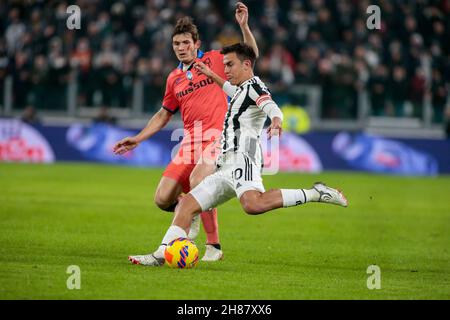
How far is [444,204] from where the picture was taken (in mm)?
19156

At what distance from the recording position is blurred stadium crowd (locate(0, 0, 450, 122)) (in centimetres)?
2686

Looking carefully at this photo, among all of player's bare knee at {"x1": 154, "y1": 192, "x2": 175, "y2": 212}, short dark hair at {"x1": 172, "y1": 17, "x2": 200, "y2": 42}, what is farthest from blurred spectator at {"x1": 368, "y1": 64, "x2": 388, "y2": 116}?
player's bare knee at {"x1": 154, "y1": 192, "x2": 175, "y2": 212}

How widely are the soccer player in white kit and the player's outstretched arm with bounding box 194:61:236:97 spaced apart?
0.17m

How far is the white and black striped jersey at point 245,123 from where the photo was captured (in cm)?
973

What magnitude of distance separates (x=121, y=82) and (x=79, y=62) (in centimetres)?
151

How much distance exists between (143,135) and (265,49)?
17.1 m

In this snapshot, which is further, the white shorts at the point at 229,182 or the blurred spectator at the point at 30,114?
the blurred spectator at the point at 30,114

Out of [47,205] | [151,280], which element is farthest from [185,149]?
[47,205]

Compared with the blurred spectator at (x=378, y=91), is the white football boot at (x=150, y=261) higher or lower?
lower

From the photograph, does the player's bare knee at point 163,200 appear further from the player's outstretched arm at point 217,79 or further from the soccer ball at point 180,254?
the player's outstretched arm at point 217,79

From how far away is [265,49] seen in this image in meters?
27.4

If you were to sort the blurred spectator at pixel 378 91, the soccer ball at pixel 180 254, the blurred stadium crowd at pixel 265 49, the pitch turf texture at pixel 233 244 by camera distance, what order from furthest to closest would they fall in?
the blurred stadium crowd at pixel 265 49 < the blurred spectator at pixel 378 91 < the soccer ball at pixel 180 254 < the pitch turf texture at pixel 233 244

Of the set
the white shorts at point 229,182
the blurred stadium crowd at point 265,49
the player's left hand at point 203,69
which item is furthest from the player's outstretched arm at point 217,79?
the blurred stadium crowd at point 265,49

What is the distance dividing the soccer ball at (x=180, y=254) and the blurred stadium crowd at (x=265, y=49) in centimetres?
1745
